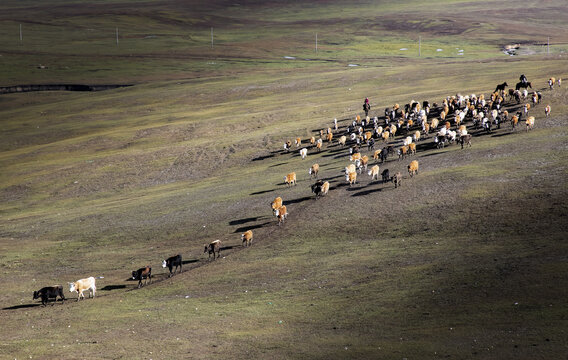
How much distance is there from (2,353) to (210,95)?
87349 mm

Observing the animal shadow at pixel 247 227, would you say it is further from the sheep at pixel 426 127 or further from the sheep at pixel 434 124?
the sheep at pixel 434 124

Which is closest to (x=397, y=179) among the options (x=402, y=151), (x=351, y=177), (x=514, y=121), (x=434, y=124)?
(x=351, y=177)

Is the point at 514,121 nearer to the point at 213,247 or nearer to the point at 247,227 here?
the point at 247,227

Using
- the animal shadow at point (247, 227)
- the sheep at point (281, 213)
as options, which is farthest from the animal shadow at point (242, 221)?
the sheep at point (281, 213)

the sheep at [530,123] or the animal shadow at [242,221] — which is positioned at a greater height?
the sheep at [530,123]

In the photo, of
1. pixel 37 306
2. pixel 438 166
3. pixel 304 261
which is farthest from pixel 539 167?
pixel 37 306

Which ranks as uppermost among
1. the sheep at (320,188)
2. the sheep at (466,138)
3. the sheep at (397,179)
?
the sheep at (466,138)

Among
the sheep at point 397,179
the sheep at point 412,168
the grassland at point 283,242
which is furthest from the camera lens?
the sheep at point 412,168

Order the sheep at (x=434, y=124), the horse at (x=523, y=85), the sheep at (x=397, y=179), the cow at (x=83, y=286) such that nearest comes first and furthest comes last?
the cow at (x=83, y=286)
the sheep at (x=397, y=179)
the sheep at (x=434, y=124)
the horse at (x=523, y=85)

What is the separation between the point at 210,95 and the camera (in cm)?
10888

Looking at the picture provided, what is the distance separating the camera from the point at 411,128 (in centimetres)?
6350

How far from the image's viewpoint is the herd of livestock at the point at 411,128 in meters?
48.4

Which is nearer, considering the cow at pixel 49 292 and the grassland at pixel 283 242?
the grassland at pixel 283 242

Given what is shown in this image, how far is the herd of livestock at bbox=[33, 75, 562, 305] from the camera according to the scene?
159 ft
